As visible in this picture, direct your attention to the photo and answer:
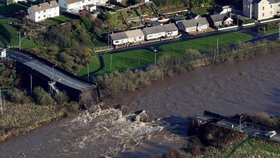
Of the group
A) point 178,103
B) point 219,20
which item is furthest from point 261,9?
point 178,103

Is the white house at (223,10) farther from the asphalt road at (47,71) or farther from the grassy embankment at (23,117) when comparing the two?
the grassy embankment at (23,117)

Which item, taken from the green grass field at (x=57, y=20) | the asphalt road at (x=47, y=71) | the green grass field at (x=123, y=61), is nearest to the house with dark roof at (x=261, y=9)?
the green grass field at (x=123, y=61)

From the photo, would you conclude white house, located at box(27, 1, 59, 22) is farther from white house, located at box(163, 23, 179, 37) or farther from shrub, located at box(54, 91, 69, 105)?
shrub, located at box(54, 91, 69, 105)

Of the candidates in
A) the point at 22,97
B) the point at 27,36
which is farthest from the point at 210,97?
the point at 27,36

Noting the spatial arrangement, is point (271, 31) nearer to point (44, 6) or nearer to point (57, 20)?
point (57, 20)

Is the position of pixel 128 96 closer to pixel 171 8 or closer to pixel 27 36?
pixel 27 36

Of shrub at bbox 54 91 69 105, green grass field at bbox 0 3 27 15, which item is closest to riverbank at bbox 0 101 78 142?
shrub at bbox 54 91 69 105
